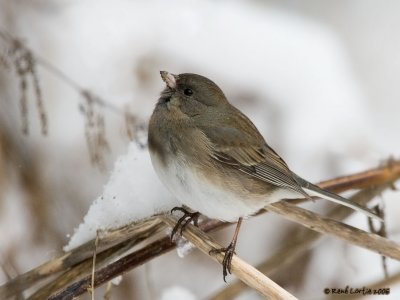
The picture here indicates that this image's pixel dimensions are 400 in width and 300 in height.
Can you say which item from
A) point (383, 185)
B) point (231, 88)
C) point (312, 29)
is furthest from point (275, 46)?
point (383, 185)

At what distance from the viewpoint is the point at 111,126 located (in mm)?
3561

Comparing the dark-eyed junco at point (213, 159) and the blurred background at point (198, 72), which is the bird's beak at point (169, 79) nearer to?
the dark-eyed junco at point (213, 159)

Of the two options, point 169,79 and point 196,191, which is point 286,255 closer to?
point 196,191

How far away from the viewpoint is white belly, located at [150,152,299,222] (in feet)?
7.44

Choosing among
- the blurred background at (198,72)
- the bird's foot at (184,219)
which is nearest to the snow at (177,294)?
the blurred background at (198,72)

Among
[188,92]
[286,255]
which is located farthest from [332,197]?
[188,92]

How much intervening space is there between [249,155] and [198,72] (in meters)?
1.46

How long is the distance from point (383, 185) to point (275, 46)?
184 cm

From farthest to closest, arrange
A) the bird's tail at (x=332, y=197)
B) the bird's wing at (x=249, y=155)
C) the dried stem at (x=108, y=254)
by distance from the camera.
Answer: the bird's wing at (x=249, y=155), the bird's tail at (x=332, y=197), the dried stem at (x=108, y=254)

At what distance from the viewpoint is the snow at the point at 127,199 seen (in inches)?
88.5

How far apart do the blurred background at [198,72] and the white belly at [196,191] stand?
48 centimetres

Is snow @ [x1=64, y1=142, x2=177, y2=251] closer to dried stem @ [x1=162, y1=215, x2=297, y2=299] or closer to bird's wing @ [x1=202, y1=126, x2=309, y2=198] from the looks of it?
dried stem @ [x1=162, y1=215, x2=297, y2=299]

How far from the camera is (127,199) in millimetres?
2332

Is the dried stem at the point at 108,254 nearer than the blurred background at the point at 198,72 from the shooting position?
Yes
